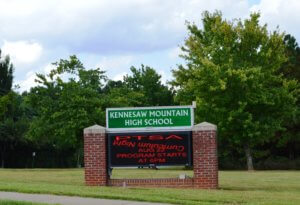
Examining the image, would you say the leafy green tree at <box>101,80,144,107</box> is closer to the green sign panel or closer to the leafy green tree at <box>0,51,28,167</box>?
the leafy green tree at <box>0,51,28,167</box>

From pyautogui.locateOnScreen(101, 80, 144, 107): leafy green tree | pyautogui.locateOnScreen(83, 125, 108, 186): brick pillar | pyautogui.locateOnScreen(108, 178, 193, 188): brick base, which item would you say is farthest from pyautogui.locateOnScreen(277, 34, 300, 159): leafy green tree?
pyautogui.locateOnScreen(83, 125, 108, 186): brick pillar

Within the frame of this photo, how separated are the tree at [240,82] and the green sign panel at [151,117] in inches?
796

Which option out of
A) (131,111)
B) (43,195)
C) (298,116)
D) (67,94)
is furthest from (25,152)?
(43,195)

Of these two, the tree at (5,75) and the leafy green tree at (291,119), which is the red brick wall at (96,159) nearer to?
the leafy green tree at (291,119)

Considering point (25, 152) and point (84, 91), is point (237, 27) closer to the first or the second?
point (84, 91)

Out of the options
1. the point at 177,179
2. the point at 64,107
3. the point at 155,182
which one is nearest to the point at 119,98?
the point at 64,107

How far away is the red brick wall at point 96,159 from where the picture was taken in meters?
20.4

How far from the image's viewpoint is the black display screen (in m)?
20.3

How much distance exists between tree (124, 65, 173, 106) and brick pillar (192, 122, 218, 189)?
46397 millimetres

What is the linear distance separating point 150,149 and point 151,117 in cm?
108

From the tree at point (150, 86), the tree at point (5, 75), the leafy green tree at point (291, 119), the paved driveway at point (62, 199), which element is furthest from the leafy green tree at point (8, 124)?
the paved driveway at point (62, 199)

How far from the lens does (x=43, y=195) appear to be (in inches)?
595

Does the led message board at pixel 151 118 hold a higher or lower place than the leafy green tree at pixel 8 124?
lower

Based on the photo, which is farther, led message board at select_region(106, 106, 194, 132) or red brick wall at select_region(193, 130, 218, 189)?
led message board at select_region(106, 106, 194, 132)
